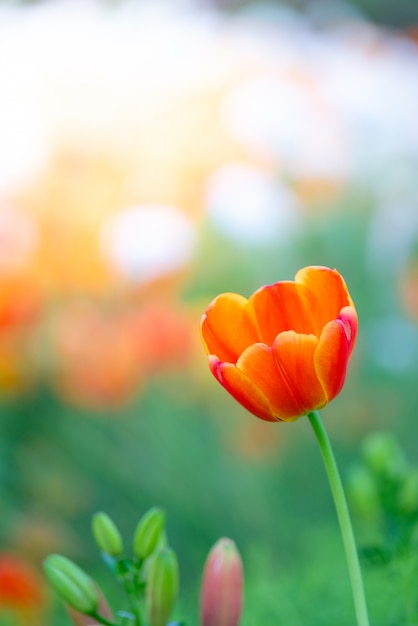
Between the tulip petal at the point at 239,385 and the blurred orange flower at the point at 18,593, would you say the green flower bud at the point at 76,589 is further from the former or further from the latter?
the blurred orange flower at the point at 18,593

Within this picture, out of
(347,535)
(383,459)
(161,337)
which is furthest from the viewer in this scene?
(161,337)

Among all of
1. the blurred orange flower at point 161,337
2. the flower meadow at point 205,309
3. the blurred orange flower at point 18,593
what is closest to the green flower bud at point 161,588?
the flower meadow at point 205,309

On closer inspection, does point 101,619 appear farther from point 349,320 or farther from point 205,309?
point 205,309

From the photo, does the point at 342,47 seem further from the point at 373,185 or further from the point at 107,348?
the point at 107,348

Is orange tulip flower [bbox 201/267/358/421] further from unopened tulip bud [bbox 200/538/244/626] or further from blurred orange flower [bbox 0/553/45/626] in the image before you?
blurred orange flower [bbox 0/553/45/626]

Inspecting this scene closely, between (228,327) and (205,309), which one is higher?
(205,309)

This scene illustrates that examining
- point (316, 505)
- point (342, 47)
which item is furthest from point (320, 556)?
point (342, 47)

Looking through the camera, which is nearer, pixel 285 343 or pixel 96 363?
pixel 285 343

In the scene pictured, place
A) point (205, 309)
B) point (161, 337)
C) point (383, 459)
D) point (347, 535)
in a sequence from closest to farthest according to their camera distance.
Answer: point (347, 535) → point (383, 459) → point (205, 309) → point (161, 337)

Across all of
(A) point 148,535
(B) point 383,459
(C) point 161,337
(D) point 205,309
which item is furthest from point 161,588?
(C) point 161,337
